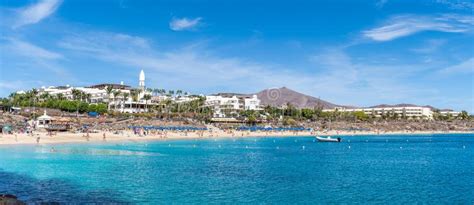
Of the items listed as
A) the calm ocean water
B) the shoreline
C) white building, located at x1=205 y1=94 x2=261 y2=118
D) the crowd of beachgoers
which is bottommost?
the calm ocean water

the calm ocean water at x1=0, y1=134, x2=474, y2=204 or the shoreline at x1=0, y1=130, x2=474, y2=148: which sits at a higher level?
the shoreline at x1=0, y1=130, x2=474, y2=148

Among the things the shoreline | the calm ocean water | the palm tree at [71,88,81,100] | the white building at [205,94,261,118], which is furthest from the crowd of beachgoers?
the palm tree at [71,88,81,100]

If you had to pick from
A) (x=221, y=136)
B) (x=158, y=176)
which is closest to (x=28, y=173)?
(x=158, y=176)

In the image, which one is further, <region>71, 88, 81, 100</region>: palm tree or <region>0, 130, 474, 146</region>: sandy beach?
<region>71, 88, 81, 100</region>: palm tree

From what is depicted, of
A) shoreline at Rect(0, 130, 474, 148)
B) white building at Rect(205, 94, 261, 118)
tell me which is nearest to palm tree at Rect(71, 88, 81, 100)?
white building at Rect(205, 94, 261, 118)

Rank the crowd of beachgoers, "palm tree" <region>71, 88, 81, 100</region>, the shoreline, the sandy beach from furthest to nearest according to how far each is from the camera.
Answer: "palm tree" <region>71, 88, 81, 100</region> → the crowd of beachgoers → the sandy beach → the shoreline

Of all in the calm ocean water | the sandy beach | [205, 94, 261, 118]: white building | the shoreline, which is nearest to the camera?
the calm ocean water

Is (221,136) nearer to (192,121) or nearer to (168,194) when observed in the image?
(192,121)

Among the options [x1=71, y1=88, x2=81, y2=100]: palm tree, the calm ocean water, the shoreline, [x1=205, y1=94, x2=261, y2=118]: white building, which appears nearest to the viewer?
the calm ocean water

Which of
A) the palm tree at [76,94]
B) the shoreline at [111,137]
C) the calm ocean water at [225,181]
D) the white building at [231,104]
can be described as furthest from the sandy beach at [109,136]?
the palm tree at [76,94]

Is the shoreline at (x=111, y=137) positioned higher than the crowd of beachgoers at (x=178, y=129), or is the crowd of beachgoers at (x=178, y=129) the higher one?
the crowd of beachgoers at (x=178, y=129)

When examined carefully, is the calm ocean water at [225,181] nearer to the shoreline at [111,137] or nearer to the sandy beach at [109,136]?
the shoreline at [111,137]

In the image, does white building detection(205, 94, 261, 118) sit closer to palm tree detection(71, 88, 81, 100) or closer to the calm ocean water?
palm tree detection(71, 88, 81, 100)

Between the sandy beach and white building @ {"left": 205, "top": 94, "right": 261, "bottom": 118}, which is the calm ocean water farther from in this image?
white building @ {"left": 205, "top": 94, "right": 261, "bottom": 118}
